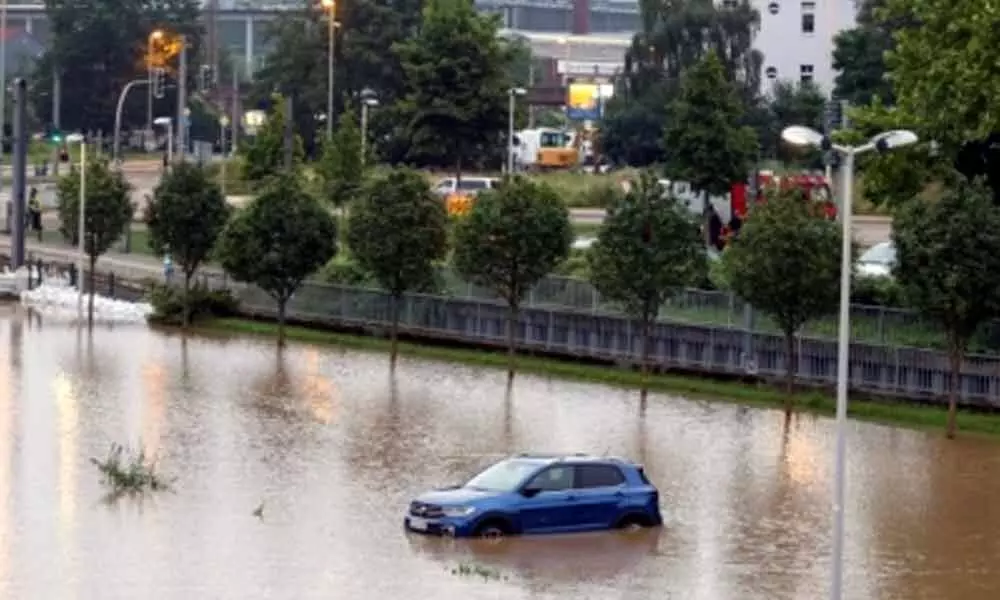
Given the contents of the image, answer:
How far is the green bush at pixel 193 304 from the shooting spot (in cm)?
6656

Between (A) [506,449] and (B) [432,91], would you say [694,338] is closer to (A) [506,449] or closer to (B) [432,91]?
(A) [506,449]

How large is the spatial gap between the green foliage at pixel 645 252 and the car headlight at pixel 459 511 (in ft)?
66.2

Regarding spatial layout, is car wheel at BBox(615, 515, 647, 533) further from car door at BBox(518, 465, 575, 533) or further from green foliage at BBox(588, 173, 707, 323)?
green foliage at BBox(588, 173, 707, 323)

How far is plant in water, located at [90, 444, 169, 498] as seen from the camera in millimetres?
37250

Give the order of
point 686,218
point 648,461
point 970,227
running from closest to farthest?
1. point 648,461
2. point 970,227
3. point 686,218

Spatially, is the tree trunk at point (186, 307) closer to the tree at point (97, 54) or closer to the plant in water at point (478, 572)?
the plant in water at point (478, 572)

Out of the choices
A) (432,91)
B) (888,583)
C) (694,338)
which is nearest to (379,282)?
(694,338)

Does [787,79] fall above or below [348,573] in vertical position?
above

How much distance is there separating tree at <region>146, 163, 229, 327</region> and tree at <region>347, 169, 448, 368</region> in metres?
7.28

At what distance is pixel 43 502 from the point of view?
3603 cm

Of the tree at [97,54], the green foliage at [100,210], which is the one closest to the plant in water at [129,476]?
the green foliage at [100,210]

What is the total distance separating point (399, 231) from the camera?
59.3m

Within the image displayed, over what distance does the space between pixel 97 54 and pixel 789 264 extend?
89.5 metres

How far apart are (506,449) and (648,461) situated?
2.46m
